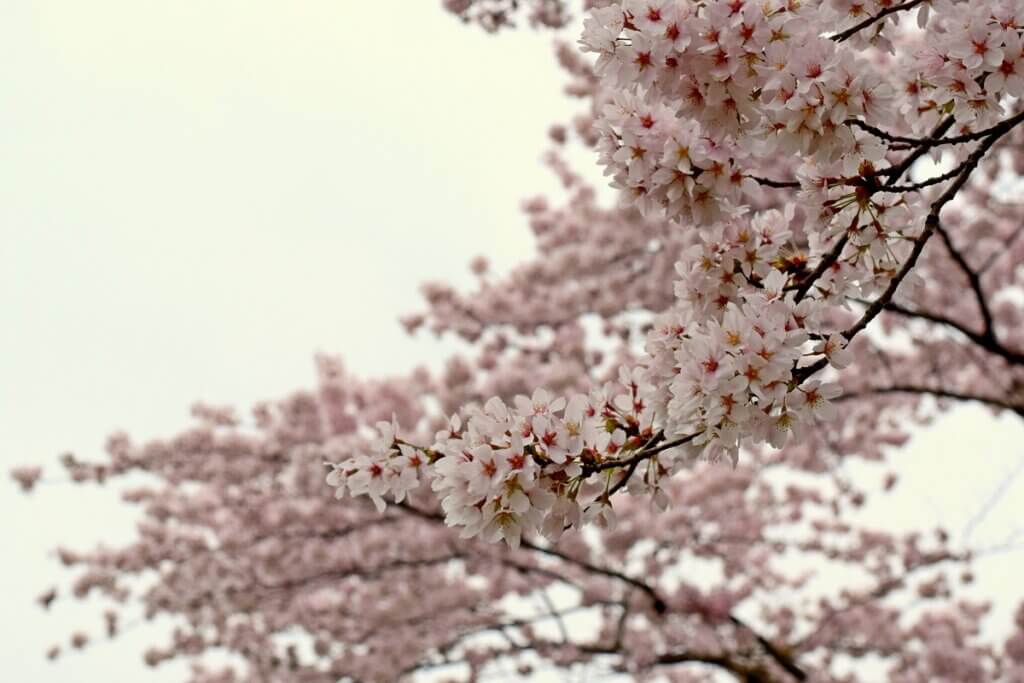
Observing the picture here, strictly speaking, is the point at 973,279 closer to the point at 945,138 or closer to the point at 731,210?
the point at 945,138

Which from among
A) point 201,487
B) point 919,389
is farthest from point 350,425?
point 919,389

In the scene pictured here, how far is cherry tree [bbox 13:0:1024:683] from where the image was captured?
2.03 meters

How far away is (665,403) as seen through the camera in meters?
2.21

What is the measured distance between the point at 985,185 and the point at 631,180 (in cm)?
691

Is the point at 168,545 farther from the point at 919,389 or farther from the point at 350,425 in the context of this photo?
the point at 919,389

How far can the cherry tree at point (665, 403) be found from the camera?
203 centimetres

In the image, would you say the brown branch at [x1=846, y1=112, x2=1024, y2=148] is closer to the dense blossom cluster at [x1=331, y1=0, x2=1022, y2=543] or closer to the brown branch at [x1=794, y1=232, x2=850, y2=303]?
the dense blossom cluster at [x1=331, y1=0, x2=1022, y2=543]

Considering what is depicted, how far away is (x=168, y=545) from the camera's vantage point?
30.2 ft

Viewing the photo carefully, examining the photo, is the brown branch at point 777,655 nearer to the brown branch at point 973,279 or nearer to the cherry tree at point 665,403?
the cherry tree at point 665,403

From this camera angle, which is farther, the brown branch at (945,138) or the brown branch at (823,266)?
the brown branch at (823,266)

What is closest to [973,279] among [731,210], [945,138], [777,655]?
[777,655]

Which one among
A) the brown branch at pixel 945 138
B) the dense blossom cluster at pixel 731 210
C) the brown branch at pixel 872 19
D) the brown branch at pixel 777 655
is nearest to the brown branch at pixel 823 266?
the dense blossom cluster at pixel 731 210

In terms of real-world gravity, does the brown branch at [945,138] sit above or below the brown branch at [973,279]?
below

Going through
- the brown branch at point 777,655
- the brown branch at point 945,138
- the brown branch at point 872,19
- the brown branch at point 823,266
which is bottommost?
the brown branch at point 823,266
